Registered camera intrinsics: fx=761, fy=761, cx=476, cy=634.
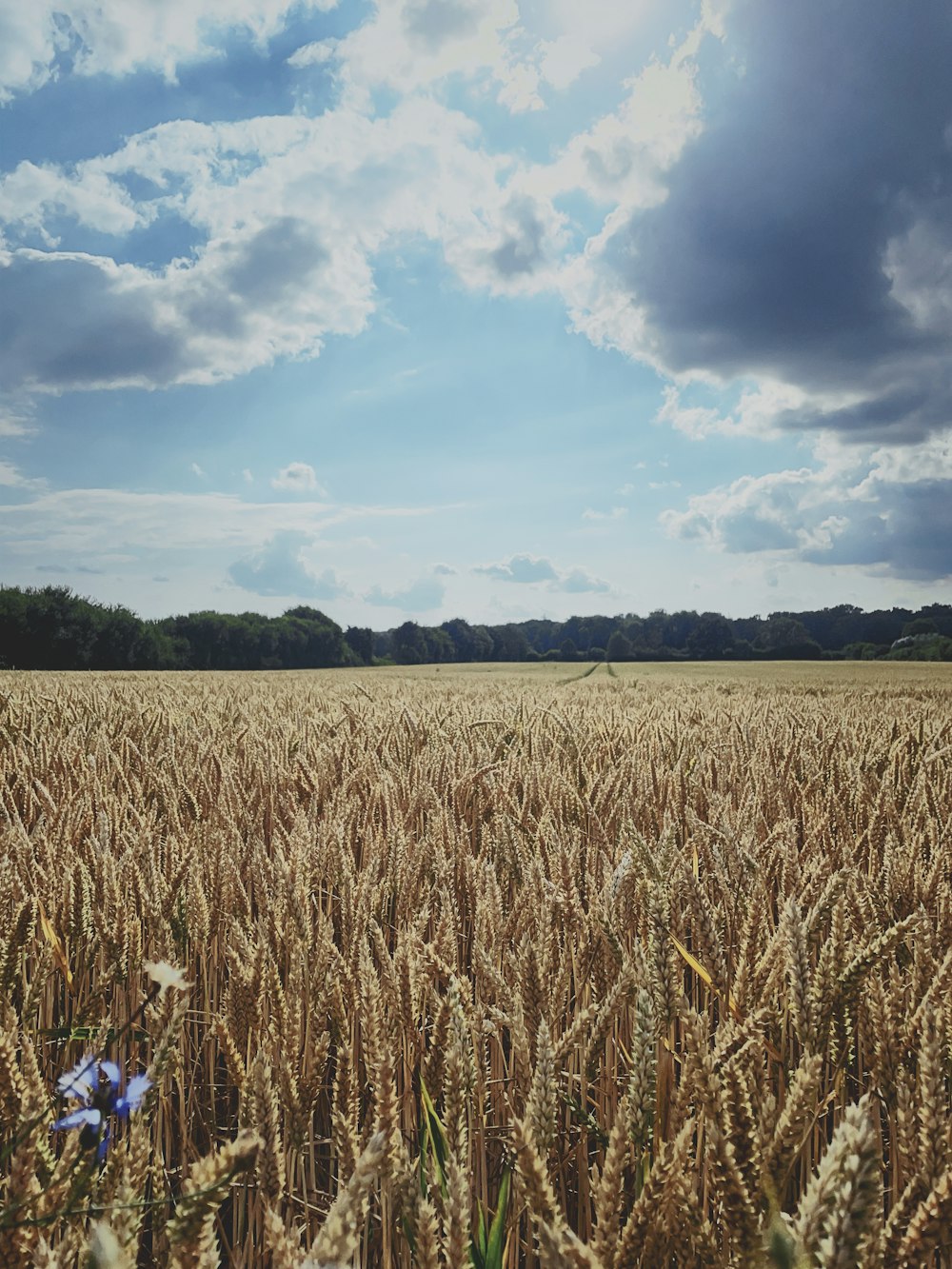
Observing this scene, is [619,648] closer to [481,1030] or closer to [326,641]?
[326,641]

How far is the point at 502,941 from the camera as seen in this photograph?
1.41 m

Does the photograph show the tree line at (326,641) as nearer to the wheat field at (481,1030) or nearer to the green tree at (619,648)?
the green tree at (619,648)

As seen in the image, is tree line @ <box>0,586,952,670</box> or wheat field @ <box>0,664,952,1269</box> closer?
wheat field @ <box>0,664,952,1269</box>

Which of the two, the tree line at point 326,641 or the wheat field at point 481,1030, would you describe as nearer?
the wheat field at point 481,1030

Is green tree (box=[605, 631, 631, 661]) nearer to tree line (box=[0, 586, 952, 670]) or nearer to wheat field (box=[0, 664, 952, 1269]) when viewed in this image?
tree line (box=[0, 586, 952, 670])

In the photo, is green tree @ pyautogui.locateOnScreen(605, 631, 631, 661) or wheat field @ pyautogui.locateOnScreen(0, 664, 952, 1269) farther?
green tree @ pyautogui.locateOnScreen(605, 631, 631, 661)

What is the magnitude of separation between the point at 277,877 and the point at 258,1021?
0.48 m

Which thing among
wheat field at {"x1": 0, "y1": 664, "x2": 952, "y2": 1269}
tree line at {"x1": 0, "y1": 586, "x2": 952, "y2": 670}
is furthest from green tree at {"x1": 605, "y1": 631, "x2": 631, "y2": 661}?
wheat field at {"x1": 0, "y1": 664, "x2": 952, "y2": 1269}

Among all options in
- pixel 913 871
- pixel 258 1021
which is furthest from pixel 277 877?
pixel 913 871

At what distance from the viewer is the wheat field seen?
0.63 m

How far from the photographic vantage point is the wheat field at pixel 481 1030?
0.63 m

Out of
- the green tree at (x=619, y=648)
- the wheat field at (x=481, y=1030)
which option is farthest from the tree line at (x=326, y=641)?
the wheat field at (x=481, y=1030)

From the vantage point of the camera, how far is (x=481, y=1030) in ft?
3.54

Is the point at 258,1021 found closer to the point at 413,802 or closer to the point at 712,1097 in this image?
the point at 712,1097
